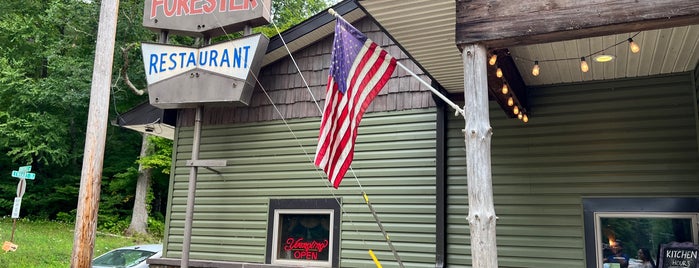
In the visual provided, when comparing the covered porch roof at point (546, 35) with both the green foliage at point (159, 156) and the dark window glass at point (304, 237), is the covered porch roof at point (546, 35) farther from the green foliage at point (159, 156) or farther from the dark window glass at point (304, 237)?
the green foliage at point (159, 156)

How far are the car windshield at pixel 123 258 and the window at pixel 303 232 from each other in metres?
3.31

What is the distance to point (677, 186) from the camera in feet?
18.1

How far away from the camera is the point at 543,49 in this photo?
5117mm

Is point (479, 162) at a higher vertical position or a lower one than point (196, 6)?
lower

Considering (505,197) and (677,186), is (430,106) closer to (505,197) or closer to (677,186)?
(505,197)

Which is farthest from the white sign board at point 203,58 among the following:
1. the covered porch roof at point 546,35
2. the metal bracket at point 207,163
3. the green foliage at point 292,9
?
the green foliage at point 292,9

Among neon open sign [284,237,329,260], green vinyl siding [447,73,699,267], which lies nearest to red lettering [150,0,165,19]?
neon open sign [284,237,329,260]

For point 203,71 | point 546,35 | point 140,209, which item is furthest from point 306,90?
point 140,209

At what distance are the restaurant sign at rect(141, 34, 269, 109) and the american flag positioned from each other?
3104mm

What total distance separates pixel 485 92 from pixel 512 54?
1.64 metres

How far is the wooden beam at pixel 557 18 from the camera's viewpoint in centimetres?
337

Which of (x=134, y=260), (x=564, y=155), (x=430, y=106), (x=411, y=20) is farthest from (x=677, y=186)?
(x=134, y=260)

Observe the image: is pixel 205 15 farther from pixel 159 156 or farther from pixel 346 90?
pixel 159 156

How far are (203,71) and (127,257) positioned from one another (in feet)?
13.8
